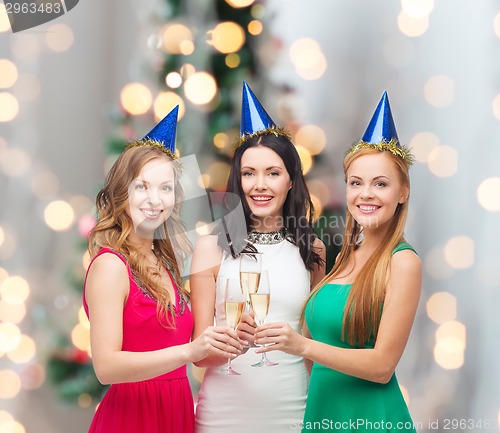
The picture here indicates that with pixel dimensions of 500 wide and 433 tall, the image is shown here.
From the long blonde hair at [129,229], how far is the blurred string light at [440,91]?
1.61 meters

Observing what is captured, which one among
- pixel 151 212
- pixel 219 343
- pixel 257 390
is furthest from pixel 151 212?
pixel 257 390

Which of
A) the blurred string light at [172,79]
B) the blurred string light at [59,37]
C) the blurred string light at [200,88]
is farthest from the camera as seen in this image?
the blurred string light at [59,37]

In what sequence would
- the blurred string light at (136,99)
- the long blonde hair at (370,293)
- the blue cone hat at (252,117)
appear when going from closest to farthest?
the long blonde hair at (370,293) → the blue cone hat at (252,117) → the blurred string light at (136,99)

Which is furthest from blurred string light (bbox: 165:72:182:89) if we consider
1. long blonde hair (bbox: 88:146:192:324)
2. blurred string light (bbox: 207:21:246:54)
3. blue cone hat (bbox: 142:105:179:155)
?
long blonde hair (bbox: 88:146:192:324)

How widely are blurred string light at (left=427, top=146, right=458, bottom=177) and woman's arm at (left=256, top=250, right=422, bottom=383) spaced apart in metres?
1.33

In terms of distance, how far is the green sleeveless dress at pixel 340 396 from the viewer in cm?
206

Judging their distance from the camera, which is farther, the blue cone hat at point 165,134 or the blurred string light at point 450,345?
the blurred string light at point 450,345

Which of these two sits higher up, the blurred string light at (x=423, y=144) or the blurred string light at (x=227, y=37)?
the blurred string light at (x=227, y=37)

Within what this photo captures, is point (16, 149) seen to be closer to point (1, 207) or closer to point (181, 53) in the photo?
point (1, 207)

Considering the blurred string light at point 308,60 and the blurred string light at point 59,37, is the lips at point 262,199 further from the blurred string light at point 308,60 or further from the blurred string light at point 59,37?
the blurred string light at point 59,37

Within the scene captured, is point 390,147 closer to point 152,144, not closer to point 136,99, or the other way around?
point 152,144

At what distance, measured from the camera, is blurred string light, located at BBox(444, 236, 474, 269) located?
10.8 feet

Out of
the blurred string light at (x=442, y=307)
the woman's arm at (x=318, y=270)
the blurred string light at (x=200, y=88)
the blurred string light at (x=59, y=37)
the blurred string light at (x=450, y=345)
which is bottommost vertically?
the blurred string light at (x=450, y=345)

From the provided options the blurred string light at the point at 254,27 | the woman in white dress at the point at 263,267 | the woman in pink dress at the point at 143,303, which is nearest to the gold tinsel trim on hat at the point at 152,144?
the woman in pink dress at the point at 143,303
